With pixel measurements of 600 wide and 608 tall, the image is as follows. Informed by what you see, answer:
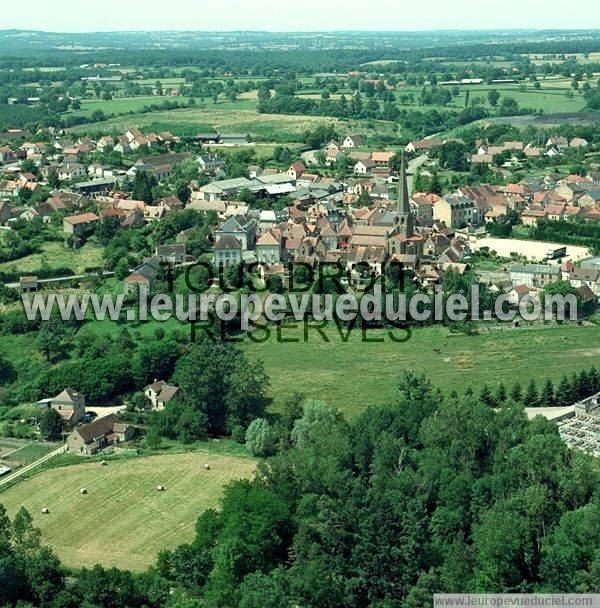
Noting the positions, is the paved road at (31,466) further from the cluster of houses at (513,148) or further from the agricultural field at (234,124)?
the agricultural field at (234,124)

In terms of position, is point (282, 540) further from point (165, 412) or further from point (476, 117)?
point (476, 117)

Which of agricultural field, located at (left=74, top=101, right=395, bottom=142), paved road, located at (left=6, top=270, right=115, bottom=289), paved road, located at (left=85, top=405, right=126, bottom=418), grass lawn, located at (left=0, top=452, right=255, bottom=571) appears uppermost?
agricultural field, located at (left=74, top=101, right=395, bottom=142)

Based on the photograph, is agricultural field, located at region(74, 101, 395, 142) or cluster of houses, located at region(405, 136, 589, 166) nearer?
cluster of houses, located at region(405, 136, 589, 166)

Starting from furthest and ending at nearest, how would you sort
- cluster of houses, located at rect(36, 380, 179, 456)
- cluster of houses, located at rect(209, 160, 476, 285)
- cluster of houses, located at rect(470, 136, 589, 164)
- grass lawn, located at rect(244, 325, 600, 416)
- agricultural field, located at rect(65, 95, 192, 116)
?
agricultural field, located at rect(65, 95, 192, 116) < cluster of houses, located at rect(470, 136, 589, 164) < cluster of houses, located at rect(209, 160, 476, 285) < grass lawn, located at rect(244, 325, 600, 416) < cluster of houses, located at rect(36, 380, 179, 456)

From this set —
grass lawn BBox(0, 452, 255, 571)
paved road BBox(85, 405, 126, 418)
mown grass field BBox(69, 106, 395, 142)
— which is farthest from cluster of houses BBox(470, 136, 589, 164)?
grass lawn BBox(0, 452, 255, 571)

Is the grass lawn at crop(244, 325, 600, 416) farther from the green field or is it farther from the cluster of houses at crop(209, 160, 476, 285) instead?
the green field

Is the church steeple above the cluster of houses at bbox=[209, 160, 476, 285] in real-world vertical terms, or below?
above

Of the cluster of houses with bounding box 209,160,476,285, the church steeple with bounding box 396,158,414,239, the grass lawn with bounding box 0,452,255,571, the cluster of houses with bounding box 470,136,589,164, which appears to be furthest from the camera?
the cluster of houses with bounding box 470,136,589,164
